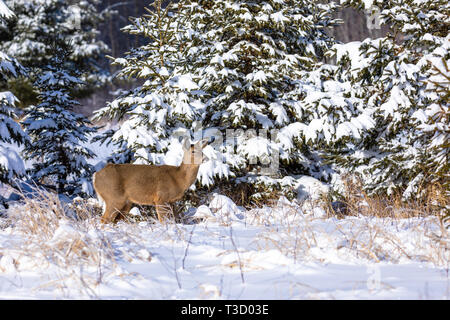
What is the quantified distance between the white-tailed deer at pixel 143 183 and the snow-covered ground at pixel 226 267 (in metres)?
2.57

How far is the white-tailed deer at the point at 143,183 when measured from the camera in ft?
21.7

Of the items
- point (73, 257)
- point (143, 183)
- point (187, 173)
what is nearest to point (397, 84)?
point (187, 173)

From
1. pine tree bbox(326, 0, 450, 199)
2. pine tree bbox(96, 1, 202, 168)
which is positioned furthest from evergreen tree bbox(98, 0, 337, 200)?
pine tree bbox(326, 0, 450, 199)

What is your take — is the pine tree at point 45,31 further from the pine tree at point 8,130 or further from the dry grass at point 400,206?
the dry grass at point 400,206

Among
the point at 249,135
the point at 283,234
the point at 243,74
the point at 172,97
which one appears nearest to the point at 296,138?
the point at 249,135

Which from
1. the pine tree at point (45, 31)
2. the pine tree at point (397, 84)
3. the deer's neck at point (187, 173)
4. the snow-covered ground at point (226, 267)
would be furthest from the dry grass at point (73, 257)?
the pine tree at point (45, 31)

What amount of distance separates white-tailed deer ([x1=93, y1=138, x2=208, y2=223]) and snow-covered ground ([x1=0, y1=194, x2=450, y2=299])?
2570 mm

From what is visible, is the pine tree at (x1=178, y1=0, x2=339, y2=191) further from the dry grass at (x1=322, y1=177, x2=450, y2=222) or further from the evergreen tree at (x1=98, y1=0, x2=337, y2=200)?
the dry grass at (x1=322, y1=177, x2=450, y2=222)

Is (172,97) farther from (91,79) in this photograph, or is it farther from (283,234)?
(91,79)

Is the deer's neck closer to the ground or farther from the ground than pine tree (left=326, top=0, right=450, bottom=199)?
closer to the ground

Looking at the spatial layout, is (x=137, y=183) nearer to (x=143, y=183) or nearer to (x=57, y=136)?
(x=143, y=183)

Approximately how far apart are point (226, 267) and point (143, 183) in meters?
3.96

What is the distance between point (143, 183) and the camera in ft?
22.1

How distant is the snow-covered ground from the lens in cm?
253
